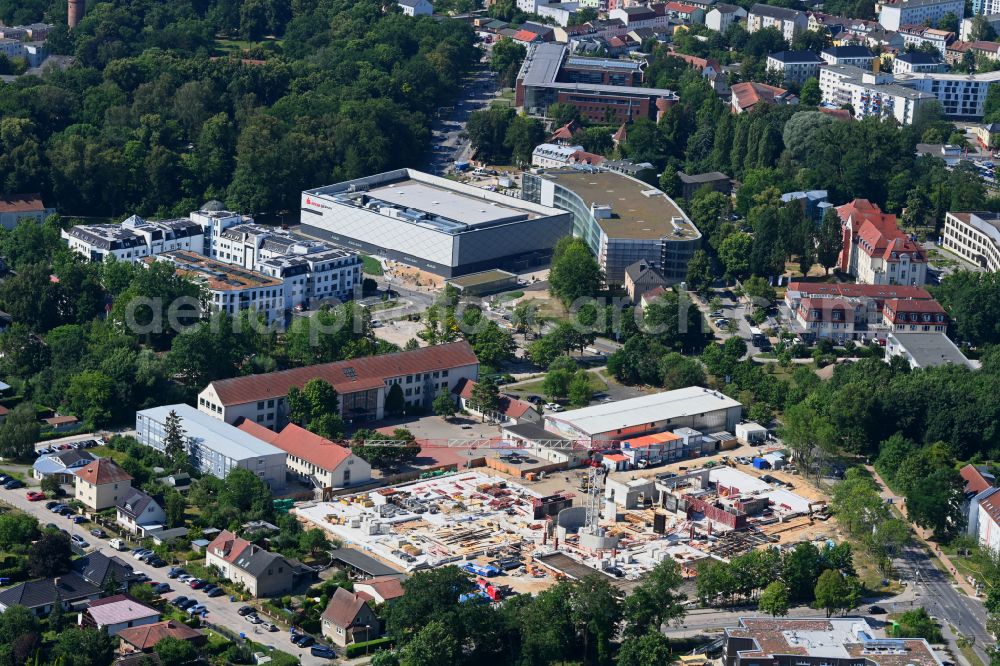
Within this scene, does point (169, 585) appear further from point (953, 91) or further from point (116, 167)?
point (953, 91)

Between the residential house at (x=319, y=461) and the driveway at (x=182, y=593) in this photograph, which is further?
the residential house at (x=319, y=461)

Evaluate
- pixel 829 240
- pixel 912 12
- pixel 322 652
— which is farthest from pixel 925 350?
pixel 912 12

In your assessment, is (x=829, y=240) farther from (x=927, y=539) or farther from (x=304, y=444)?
(x=304, y=444)

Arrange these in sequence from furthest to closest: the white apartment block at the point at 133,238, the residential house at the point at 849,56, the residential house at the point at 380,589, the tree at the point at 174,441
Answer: the residential house at the point at 849,56, the white apartment block at the point at 133,238, the tree at the point at 174,441, the residential house at the point at 380,589

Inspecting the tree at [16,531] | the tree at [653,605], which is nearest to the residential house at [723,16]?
the tree at [653,605]

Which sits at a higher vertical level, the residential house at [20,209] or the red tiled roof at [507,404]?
the residential house at [20,209]

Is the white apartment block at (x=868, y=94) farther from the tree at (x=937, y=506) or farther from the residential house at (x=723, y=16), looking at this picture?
the tree at (x=937, y=506)

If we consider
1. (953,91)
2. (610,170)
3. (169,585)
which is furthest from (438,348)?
(953,91)
